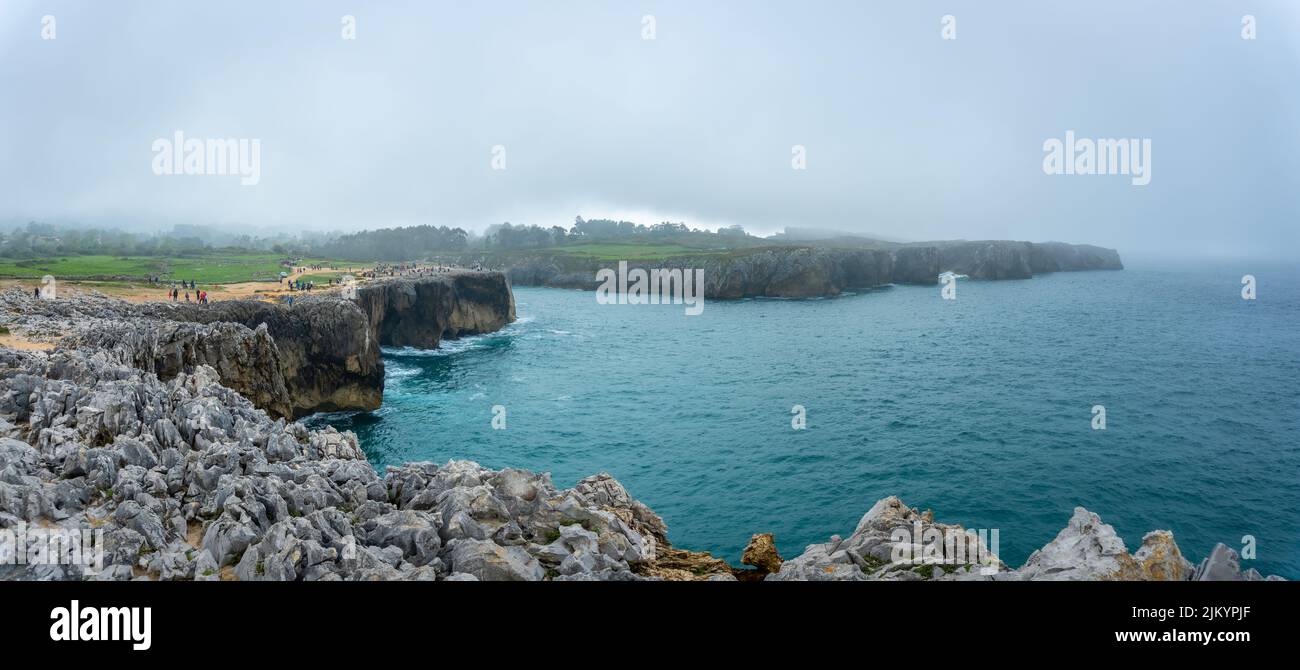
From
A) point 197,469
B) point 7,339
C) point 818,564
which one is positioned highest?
point 7,339

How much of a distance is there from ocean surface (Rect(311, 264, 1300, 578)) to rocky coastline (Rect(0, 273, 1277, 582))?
54.0 ft

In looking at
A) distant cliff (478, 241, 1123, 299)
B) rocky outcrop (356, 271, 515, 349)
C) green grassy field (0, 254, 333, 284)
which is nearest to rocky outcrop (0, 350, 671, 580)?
rocky outcrop (356, 271, 515, 349)

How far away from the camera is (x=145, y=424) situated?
20.7 m

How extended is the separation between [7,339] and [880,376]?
232 ft

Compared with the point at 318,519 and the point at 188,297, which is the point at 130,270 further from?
the point at 318,519

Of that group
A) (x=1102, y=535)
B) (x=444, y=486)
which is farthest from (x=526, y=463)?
(x=1102, y=535)

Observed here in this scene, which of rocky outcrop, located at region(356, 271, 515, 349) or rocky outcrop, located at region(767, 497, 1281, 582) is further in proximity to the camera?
rocky outcrop, located at region(356, 271, 515, 349)

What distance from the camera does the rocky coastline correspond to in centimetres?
1395

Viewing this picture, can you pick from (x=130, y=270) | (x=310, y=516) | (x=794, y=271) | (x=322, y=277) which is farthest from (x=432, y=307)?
(x=794, y=271)

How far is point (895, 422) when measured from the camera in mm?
52969

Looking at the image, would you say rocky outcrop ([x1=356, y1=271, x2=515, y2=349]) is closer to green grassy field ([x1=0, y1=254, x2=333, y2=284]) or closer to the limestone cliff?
the limestone cliff
